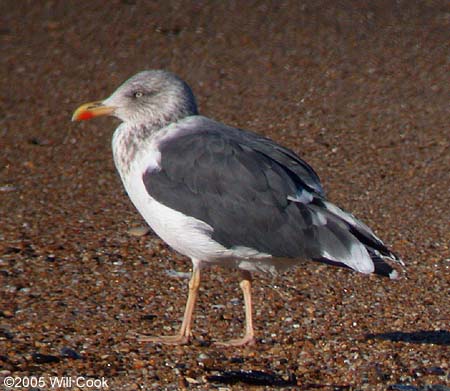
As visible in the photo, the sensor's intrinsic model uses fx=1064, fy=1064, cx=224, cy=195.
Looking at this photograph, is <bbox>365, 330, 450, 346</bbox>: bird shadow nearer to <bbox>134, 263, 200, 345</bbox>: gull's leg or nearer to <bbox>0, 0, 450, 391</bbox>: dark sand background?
<bbox>0, 0, 450, 391</bbox>: dark sand background

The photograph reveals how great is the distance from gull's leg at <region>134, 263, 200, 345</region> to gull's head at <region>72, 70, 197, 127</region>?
780mm

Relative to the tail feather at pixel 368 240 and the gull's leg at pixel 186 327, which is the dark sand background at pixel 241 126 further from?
the tail feather at pixel 368 240

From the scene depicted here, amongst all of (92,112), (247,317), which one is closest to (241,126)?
(92,112)

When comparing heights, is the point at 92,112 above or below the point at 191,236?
above

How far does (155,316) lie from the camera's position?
17.6 feet

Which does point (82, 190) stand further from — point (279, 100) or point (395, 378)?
point (395, 378)

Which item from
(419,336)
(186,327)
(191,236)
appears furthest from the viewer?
(419,336)

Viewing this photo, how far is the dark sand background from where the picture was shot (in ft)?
16.1

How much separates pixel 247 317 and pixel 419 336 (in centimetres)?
84

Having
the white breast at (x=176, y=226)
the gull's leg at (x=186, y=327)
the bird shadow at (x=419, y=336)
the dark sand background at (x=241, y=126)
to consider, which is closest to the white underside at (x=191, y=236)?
the white breast at (x=176, y=226)

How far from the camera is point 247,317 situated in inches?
200

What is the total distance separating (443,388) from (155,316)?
59.8 inches

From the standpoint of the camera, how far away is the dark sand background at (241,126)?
16.1ft

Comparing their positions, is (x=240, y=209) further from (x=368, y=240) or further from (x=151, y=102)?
(x=151, y=102)
